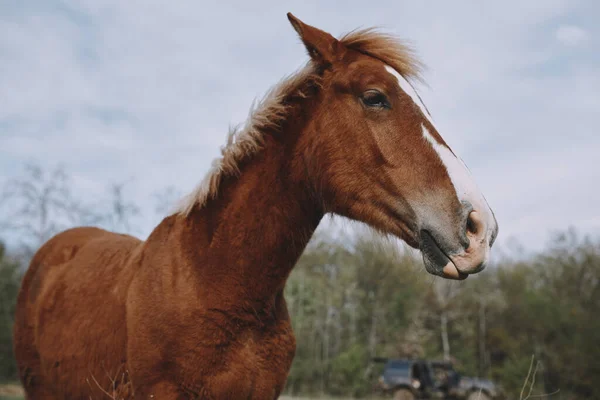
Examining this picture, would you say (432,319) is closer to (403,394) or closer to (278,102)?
(403,394)

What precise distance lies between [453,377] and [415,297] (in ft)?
47.1

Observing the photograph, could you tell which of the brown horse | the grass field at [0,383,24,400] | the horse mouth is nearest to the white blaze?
the brown horse

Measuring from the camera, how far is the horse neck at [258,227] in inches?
117

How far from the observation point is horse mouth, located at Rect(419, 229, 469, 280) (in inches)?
96.0

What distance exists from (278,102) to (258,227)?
81 centimetres

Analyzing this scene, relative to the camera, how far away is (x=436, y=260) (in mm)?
2527

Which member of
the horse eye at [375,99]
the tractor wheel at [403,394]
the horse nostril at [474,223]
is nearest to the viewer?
the horse nostril at [474,223]

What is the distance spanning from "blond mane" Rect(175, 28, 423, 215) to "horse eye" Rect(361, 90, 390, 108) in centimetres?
38

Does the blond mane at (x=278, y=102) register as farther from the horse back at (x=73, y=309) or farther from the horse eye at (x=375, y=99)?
the horse back at (x=73, y=309)

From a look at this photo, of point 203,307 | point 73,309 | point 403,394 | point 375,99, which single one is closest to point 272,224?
point 203,307

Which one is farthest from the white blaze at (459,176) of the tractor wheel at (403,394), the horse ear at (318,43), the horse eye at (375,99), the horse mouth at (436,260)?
the tractor wheel at (403,394)

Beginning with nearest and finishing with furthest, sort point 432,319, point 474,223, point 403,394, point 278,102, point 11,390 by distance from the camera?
point 474,223
point 278,102
point 403,394
point 11,390
point 432,319

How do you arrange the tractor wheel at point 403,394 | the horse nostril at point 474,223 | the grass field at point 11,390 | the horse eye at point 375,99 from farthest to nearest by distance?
the grass field at point 11,390, the tractor wheel at point 403,394, the horse eye at point 375,99, the horse nostril at point 474,223

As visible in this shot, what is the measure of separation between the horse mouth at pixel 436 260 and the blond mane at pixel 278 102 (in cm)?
117
